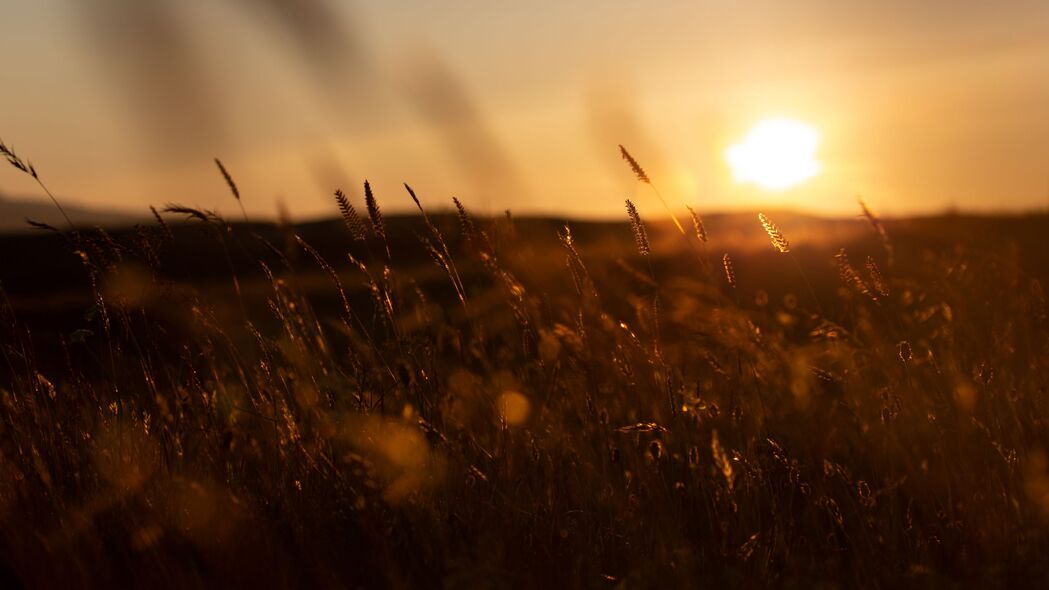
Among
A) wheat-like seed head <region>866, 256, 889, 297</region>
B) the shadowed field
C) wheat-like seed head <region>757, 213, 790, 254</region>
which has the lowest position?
the shadowed field

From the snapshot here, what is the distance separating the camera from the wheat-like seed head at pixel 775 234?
2507 millimetres

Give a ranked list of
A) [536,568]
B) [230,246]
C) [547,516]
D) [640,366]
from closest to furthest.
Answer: [536,568]
[547,516]
[640,366]
[230,246]

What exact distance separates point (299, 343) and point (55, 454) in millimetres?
783

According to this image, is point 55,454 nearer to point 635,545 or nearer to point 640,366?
point 635,545

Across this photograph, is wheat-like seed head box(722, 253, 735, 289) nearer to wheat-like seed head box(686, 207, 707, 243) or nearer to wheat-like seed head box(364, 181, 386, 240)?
wheat-like seed head box(686, 207, 707, 243)

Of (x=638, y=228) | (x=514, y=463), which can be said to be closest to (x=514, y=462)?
(x=514, y=463)

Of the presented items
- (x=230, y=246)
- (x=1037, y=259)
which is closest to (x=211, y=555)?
(x=1037, y=259)

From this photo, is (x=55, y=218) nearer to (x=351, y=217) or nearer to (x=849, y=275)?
(x=351, y=217)

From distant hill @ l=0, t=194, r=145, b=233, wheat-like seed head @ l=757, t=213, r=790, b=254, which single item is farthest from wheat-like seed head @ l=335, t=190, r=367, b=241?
wheat-like seed head @ l=757, t=213, r=790, b=254

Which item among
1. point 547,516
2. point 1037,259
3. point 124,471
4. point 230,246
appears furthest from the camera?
point 230,246

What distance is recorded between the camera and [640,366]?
3.53 m

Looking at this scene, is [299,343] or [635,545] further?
[299,343]

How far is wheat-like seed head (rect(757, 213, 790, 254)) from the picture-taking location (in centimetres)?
251

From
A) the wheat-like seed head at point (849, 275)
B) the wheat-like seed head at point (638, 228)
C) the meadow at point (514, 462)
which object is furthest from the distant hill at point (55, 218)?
the wheat-like seed head at point (849, 275)
